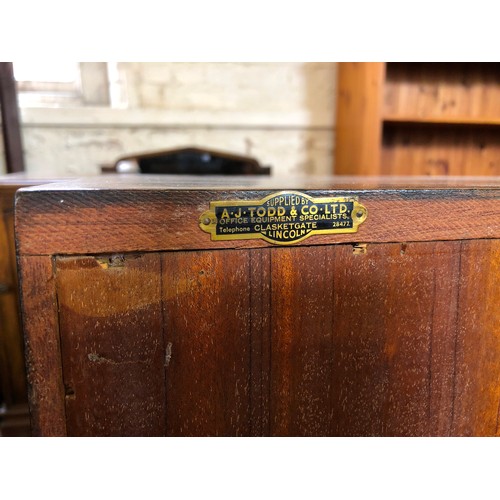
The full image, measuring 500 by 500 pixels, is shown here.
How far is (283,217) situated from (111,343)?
0.98 ft

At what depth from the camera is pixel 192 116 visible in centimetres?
175

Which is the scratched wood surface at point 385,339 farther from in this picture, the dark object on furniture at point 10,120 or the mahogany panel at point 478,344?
the dark object on furniture at point 10,120

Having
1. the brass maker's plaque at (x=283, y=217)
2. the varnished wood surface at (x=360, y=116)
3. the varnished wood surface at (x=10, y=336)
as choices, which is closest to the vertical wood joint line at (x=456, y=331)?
the brass maker's plaque at (x=283, y=217)

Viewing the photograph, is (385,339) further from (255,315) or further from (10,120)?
(10,120)

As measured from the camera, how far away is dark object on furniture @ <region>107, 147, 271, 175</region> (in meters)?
1.58

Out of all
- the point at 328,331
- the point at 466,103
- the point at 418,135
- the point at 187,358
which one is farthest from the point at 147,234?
the point at 466,103

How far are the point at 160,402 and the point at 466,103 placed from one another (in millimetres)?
1822

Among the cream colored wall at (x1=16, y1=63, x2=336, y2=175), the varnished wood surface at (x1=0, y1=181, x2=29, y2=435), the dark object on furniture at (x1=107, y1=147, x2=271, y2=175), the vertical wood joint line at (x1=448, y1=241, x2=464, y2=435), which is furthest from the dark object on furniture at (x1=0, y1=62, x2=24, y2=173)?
the vertical wood joint line at (x1=448, y1=241, x2=464, y2=435)

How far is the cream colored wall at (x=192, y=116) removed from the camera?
173 centimetres

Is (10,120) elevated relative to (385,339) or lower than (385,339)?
elevated

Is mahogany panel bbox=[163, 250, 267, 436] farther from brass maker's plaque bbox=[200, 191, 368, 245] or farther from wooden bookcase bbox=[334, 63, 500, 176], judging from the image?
wooden bookcase bbox=[334, 63, 500, 176]

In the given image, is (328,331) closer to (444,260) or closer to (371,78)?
(444,260)

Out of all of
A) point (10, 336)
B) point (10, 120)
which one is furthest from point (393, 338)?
point (10, 120)

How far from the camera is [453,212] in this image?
626 mm
